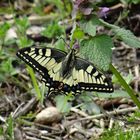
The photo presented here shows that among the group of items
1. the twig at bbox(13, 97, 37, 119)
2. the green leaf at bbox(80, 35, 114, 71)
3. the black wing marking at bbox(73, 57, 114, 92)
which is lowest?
the twig at bbox(13, 97, 37, 119)

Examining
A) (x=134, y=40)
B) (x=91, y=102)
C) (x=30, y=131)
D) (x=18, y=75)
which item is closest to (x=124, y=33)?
(x=134, y=40)

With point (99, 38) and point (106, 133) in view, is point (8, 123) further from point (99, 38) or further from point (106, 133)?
point (99, 38)

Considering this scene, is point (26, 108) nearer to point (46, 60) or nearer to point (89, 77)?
point (46, 60)

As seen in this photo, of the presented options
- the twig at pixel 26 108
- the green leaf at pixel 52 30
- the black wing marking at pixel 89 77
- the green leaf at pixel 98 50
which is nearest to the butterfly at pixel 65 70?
the black wing marking at pixel 89 77

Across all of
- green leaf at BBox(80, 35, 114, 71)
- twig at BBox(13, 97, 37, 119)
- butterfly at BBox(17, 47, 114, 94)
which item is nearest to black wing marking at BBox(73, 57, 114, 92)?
butterfly at BBox(17, 47, 114, 94)

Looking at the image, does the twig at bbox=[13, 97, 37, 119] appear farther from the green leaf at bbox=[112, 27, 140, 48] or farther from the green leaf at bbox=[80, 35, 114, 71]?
the green leaf at bbox=[112, 27, 140, 48]

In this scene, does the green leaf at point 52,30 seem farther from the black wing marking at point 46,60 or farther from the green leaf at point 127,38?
the green leaf at point 127,38
